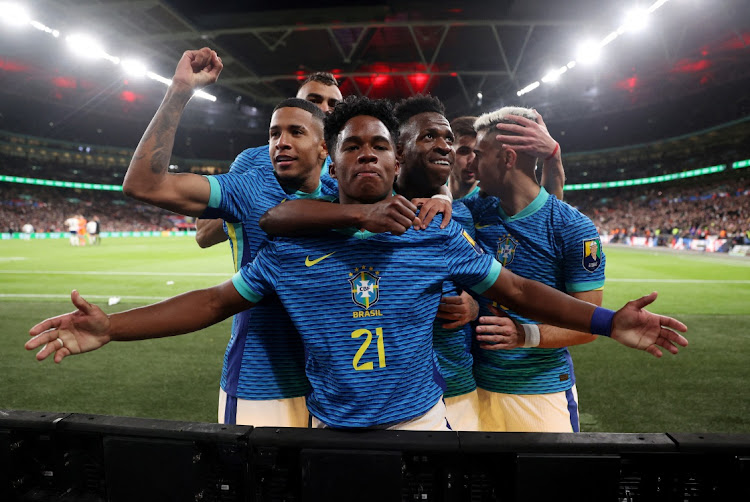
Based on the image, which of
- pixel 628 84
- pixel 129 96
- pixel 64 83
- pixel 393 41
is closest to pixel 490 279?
pixel 393 41

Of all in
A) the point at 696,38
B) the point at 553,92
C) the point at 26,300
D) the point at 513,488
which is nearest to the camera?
the point at 513,488

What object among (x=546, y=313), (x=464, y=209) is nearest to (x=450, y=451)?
(x=546, y=313)

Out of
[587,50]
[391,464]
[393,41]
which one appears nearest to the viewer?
[391,464]

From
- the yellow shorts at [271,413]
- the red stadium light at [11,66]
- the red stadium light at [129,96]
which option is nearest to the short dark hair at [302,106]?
the yellow shorts at [271,413]

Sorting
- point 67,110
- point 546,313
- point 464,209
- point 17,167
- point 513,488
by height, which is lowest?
point 513,488

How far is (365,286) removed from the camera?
5.34 feet

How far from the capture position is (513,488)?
4.38 ft

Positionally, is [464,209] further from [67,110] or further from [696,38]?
[67,110]

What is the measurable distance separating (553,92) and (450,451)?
128ft

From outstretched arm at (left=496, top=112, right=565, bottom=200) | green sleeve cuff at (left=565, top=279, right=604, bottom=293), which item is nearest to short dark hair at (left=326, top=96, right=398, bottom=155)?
outstretched arm at (left=496, top=112, right=565, bottom=200)

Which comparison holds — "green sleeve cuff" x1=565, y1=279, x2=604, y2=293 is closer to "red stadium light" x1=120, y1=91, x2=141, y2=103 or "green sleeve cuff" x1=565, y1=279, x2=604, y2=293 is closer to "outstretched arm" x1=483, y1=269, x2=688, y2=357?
"outstretched arm" x1=483, y1=269, x2=688, y2=357

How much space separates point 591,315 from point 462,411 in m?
0.95

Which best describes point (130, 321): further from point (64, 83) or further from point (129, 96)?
point (129, 96)

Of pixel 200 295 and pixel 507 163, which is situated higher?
pixel 507 163
